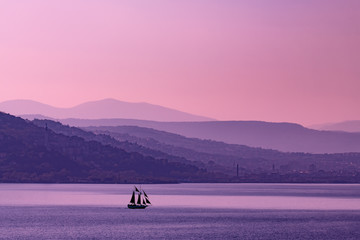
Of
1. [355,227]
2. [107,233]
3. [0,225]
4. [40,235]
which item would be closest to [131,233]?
[107,233]

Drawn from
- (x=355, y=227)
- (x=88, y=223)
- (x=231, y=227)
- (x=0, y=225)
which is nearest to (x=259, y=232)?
(x=231, y=227)

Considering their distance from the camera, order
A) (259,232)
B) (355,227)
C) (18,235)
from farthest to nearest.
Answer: (355,227) < (259,232) < (18,235)

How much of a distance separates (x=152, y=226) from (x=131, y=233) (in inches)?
761

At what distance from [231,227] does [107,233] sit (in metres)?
31.1

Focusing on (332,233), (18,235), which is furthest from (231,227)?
(18,235)

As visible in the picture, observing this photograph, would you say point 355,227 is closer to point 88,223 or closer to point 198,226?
point 198,226

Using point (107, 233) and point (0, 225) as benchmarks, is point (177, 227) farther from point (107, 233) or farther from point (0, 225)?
point (0, 225)

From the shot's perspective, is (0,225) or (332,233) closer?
(332,233)

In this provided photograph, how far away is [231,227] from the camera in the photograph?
190750 millimetres

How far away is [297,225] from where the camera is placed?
646 ft

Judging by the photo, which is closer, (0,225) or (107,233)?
(107,233)

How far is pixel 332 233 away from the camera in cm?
17638

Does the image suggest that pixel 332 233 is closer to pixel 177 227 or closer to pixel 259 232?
pixel 259 232

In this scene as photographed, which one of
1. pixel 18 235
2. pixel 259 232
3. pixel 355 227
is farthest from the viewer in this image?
pixel 355 227
